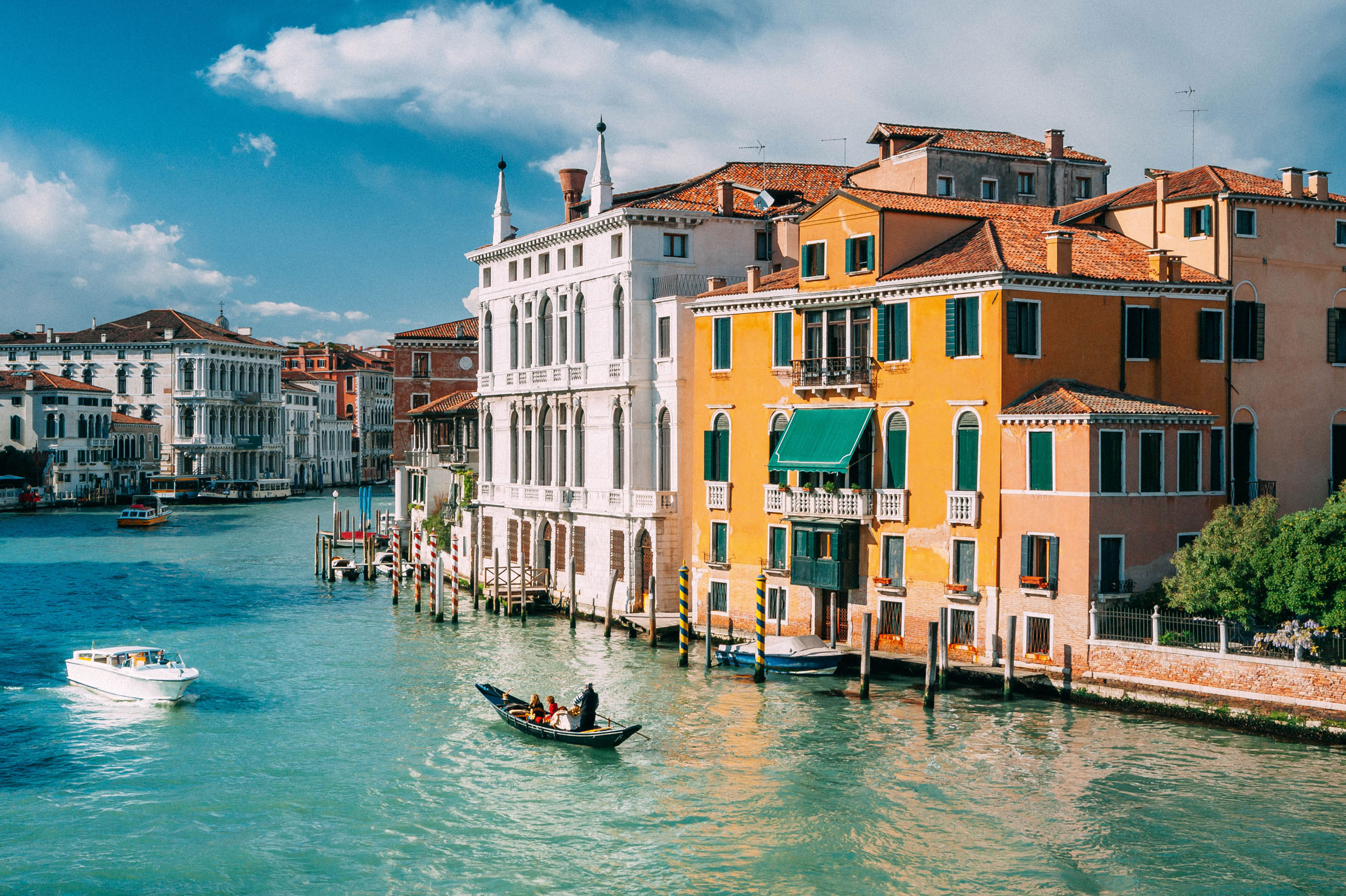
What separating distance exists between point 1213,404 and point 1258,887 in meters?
13.0

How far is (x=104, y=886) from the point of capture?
606 inches

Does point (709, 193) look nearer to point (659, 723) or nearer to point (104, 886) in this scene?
point (659, 723)

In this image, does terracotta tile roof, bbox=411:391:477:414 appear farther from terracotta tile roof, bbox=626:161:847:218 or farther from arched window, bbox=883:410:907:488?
arched window, bbox=883:410:907:488

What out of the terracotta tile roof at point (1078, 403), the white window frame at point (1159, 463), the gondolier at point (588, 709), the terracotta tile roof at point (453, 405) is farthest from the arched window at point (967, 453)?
the terracotta tile roof at point (453, 405)

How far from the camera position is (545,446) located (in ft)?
122

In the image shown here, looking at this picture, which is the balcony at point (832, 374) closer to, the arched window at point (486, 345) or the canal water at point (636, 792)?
the canal water at point (636, 792)

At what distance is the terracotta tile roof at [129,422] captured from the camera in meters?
92.8

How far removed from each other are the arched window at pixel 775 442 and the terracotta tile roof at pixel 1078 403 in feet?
17.8

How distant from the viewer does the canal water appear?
15.6 m

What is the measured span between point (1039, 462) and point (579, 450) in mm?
14666

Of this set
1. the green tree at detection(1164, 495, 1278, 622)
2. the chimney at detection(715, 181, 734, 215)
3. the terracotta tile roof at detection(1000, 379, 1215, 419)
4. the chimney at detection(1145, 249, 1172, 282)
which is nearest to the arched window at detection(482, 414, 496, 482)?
the chimney at detection(715, 181, 734, 215)

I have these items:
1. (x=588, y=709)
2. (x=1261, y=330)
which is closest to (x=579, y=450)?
(x=588, y=709)

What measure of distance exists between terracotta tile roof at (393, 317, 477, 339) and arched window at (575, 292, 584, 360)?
24053 millimetres

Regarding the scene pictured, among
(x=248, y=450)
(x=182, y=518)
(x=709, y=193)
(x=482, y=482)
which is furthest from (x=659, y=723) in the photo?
(x=248, y=450)
